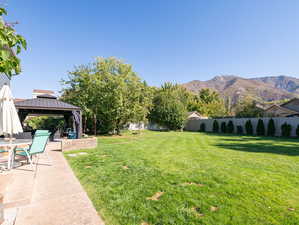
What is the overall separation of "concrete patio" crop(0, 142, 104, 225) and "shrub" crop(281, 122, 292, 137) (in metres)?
20.3

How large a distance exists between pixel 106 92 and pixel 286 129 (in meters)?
19.2

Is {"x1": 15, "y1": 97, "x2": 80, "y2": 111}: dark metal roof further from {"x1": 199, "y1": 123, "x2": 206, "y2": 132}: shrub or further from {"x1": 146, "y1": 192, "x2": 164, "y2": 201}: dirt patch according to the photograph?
{"x1": 199, "y1": 123, "x2": 206, "y2": 132}: shrub

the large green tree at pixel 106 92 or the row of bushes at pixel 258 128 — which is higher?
the large green tree at pixel 106 92

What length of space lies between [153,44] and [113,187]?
14972 mm

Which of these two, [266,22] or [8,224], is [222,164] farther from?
[266,22]

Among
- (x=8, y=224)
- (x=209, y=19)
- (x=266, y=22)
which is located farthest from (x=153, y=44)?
(x=8, y=224)

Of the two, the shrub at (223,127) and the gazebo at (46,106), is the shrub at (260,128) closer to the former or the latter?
the shrub at (223,127)

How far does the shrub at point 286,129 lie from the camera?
15766 mm

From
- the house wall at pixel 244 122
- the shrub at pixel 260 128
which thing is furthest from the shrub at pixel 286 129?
the shrub at pixel 260 128

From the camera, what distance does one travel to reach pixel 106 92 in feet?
49.2

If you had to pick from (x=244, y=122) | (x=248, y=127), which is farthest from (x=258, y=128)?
(x=244, y=122)

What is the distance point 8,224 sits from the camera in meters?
2.01

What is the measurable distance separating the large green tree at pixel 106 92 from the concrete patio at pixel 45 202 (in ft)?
38.2

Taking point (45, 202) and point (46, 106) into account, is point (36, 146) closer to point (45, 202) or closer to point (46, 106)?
point (45, 202)
